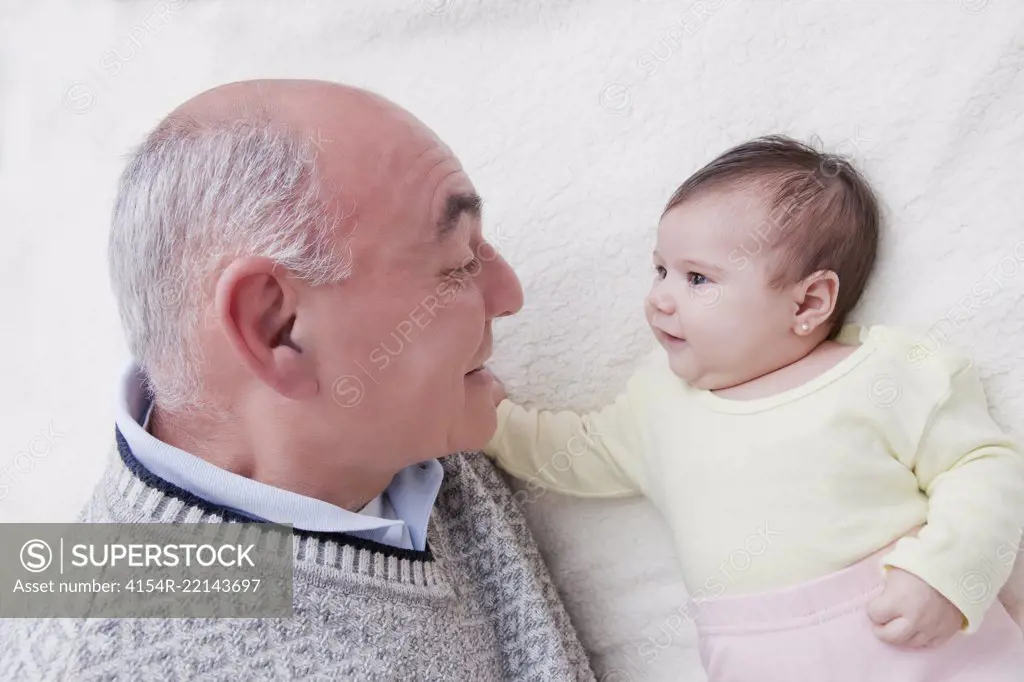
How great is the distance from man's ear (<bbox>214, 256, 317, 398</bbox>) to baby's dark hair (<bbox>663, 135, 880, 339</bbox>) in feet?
1.71

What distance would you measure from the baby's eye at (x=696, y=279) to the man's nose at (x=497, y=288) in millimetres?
223

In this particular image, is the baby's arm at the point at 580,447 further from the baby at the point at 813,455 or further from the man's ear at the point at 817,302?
the man's ear at the point at 817,302

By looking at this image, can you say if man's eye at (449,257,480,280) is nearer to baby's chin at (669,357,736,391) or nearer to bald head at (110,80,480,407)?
bald head at (110,80,480,407)

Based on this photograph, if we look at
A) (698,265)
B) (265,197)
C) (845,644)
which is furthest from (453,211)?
(845,644)

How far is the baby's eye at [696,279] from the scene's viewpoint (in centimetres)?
115

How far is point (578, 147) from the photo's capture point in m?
1.35

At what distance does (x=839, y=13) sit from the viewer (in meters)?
1.23

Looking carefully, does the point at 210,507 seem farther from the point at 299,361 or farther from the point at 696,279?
the point at 696,279

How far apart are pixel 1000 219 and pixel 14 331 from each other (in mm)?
1587

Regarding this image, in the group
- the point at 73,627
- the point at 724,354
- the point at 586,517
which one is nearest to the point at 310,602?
the point at 73,627

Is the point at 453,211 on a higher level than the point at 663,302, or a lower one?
higher

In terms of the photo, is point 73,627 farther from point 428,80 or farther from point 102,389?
point 428,80

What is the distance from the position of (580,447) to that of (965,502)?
1.64 ft

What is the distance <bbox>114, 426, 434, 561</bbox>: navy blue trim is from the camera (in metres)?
1.03
